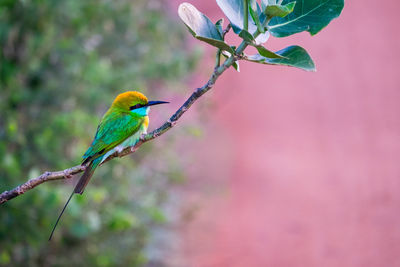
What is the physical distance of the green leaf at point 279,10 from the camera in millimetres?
821

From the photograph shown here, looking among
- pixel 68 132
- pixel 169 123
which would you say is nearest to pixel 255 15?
pixel 169 123

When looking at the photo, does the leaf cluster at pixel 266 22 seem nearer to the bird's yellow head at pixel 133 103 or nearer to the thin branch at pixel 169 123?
the thin branch at pixel 169 123

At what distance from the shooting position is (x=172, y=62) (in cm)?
425

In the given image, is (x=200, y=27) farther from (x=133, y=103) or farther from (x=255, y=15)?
(x=133, y=103)

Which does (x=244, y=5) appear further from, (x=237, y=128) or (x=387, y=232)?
(x=237, y=128)

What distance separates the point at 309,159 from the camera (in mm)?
7797

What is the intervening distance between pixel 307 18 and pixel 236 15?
0.14m

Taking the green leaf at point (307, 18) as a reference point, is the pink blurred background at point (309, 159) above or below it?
above

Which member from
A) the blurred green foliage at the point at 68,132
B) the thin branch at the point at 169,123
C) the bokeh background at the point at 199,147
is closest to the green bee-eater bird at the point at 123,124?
the thin branch at the point at 169,123

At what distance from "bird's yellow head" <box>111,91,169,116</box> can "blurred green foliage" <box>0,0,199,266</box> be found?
1.12 meters

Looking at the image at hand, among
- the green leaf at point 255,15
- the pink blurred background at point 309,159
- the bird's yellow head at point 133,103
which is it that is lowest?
the green leaf at point 255,15

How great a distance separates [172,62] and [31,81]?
4.06 feet

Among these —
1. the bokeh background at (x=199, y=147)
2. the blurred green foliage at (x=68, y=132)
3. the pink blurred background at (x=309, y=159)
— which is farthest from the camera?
the pink blurred background at (x=309, y=159)

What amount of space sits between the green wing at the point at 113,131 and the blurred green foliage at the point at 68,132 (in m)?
1.09
